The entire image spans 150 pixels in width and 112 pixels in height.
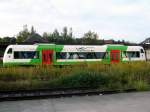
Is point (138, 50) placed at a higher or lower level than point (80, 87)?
higher

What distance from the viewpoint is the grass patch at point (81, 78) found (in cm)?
1343

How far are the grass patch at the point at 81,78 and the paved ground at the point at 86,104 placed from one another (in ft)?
7.46

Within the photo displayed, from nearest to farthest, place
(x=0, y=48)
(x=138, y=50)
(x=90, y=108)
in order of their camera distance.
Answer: (x=90, y=108), (x=138, y=50), (x=0, y=48)

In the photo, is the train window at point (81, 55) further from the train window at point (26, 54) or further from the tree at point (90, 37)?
the tree at point (90, 37)

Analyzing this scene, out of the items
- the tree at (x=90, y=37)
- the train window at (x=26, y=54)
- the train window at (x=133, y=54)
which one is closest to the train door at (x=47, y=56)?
the train window at (x=26, y=54)

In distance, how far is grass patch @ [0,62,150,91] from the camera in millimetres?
13430

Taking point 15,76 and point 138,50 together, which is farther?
point 138,50

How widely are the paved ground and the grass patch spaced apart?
2.27 meters

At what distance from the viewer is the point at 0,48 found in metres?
43.9

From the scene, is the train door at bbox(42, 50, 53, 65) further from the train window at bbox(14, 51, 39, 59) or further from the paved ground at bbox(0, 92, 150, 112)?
the paved ground at bbox(0, 92, 150, 112)

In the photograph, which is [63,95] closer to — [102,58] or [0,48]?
[102,58]

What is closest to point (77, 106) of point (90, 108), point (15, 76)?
point (90, 108)

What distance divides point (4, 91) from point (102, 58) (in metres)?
18.0

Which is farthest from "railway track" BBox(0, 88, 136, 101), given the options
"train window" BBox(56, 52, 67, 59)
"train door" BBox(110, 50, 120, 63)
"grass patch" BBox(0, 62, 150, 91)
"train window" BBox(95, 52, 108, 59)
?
"train door" BBox(110, 50, 120, 63)
